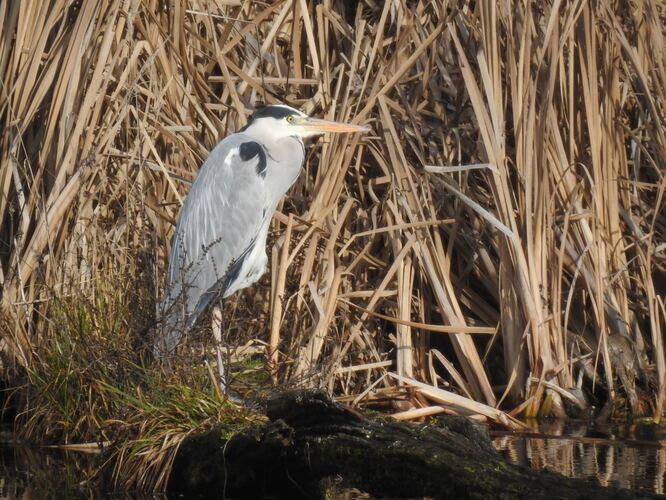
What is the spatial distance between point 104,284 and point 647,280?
245 cm

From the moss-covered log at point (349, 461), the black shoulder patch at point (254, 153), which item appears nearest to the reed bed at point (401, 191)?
the black shoulder patch at point (254, 153)

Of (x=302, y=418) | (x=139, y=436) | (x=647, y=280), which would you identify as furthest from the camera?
(x=647, y=280)

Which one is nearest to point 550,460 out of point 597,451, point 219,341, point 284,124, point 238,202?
point 597,451

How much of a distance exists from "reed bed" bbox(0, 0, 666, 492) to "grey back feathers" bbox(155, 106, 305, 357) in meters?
0.16

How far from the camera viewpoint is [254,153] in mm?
4770

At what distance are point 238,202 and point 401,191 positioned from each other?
0.80 meters

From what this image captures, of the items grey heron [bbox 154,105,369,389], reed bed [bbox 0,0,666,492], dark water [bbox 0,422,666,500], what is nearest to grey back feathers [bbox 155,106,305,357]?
grey heron [bbox 154,105,369,389]

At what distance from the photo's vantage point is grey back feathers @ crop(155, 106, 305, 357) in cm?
460

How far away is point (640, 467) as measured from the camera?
3.57 metres

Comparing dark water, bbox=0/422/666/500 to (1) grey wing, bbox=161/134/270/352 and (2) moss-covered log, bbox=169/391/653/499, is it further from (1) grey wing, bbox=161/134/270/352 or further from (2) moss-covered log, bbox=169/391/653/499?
(1) grey wing, bbox=161/134/270/352

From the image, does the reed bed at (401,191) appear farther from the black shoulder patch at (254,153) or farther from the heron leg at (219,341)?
the black shoulder patch at (254,153)

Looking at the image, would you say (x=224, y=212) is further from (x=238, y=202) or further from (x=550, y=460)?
(x=550, y=460)

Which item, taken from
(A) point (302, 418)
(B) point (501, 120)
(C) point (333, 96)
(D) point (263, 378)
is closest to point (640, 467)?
(A) point (302, 418)

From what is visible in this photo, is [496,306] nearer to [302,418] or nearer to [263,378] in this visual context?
[263,378]
